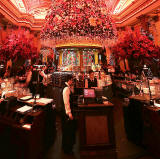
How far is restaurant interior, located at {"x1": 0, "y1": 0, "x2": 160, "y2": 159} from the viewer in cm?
153

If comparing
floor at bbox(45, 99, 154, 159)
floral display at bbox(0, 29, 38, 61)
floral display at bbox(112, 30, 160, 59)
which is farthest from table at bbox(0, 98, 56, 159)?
floral display at bbox(112, 30, 160, 59)

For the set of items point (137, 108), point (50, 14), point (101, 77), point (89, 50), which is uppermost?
point (50, 14)

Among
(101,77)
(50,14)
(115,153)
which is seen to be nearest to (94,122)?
(115,153)

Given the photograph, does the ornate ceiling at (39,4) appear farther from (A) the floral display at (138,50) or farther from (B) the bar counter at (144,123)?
(B) the bar counter at (144,123)

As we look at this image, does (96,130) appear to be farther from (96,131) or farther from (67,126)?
(67,126)

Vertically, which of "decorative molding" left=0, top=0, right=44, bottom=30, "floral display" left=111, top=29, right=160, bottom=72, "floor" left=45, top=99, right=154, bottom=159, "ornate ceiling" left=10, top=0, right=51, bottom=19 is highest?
"ornate ceiling" left=10, top=0, right=51, bottom=19

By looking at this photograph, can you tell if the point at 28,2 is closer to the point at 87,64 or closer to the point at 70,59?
the point at 70,59

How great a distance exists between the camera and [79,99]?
2.09m

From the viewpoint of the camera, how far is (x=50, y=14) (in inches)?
164

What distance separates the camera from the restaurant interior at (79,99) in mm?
1533

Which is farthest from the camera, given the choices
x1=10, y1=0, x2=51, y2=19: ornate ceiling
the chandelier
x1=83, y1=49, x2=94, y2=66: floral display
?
x1=10, y1=0, x2=51, y2=19: ornate ceiling

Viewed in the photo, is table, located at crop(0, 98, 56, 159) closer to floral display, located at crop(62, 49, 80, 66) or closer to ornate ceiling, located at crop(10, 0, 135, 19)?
floral display, located at crop(62, 49, 80, 66)

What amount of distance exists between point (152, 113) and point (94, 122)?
1.01 m

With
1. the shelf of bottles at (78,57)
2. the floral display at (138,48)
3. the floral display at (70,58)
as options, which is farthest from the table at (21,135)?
the floral display at (70,58)
